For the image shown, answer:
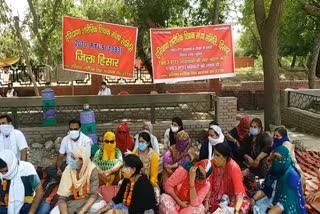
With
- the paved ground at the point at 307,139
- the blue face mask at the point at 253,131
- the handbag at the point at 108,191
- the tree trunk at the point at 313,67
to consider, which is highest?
the tree trunk at the point at 313,67

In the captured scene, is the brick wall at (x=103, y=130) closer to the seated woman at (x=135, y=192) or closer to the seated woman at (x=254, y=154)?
the seated woman at (x=254, y=154)

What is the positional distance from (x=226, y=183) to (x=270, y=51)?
502 cm

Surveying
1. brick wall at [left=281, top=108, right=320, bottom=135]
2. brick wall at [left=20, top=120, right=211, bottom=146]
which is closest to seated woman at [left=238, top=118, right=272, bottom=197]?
brick wall at [left=20, top=120, right=211, bottom=146]

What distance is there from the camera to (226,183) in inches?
195

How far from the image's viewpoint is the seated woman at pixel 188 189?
186 inches

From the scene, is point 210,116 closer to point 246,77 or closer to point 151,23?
point 151,23

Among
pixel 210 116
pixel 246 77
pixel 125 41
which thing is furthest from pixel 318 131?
pixel 246 77

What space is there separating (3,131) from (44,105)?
11.8ft

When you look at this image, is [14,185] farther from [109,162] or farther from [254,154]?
[254,154]

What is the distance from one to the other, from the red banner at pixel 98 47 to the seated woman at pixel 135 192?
505cm

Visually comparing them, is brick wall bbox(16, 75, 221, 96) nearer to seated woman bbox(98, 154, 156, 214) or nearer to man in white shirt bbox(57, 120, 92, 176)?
man in white shirt bbox(57, 120, 92, 176)

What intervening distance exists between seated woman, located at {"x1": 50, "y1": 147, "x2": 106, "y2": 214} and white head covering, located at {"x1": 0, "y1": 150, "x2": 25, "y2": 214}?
0.42m

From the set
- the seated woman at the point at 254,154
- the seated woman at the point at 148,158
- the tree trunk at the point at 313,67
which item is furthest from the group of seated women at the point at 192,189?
the tree trunk at the point at 313,67

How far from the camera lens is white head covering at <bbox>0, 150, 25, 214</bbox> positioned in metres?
4.48
